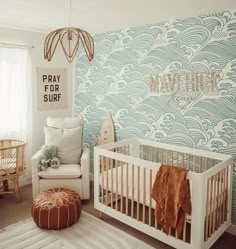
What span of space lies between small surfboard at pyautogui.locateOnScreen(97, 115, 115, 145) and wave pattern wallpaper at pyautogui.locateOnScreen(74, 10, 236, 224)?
0.08 metres

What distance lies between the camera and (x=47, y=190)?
3.31 m

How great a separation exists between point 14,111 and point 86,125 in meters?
1.09

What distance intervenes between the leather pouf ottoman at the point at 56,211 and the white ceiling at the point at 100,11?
1904mm

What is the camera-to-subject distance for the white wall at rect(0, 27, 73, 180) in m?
3.83

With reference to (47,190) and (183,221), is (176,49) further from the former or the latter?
(47,190)

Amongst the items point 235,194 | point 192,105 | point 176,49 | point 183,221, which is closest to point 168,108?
point 192,105

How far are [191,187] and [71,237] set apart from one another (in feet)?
4.25

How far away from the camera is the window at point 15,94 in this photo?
379cm

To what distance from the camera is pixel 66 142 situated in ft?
12.4

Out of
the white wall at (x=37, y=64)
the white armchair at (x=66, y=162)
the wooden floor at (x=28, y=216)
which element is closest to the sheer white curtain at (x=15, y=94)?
the white wall at (x=37, y=64)

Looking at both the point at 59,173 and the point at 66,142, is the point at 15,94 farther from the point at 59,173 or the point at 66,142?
the point at 59,173

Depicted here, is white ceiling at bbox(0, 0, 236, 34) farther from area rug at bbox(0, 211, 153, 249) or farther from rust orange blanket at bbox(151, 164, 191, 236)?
area rug at bbox(0, 211, 153, 249)

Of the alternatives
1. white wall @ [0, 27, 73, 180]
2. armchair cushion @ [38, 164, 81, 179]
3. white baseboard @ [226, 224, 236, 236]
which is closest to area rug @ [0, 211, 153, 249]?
armchair cushion @ [38, 164, 81, 179]

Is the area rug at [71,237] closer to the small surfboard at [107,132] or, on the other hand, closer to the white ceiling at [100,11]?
the small surfboard at [107,132]
